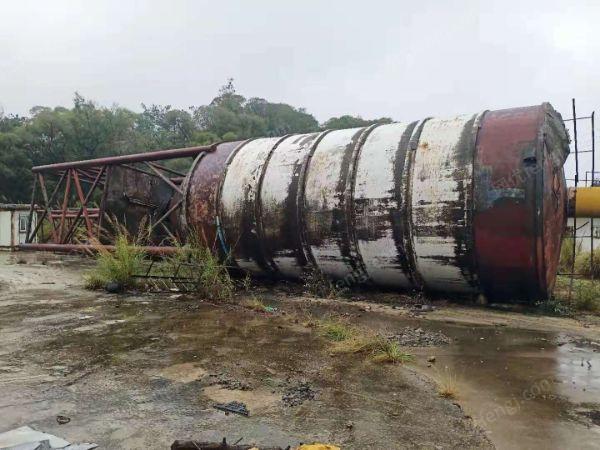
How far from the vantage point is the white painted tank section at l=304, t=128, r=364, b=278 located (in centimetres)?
638

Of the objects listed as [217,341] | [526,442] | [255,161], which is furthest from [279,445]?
[255,161]

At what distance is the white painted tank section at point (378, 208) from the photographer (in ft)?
19.6

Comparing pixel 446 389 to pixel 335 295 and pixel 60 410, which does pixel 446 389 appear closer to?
pixel 60 410

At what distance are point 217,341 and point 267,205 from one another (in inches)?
114

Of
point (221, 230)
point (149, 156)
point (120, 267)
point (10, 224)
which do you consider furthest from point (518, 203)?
point (10, 224)

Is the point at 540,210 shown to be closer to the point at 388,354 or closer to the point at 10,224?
the point at 388,354

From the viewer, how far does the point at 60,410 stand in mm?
2719

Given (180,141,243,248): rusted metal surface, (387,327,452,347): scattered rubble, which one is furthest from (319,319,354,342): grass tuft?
(180,141,243,248): rusted metal surface

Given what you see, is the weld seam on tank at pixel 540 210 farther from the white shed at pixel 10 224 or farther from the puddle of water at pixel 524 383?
the white shed at pixel 10 224

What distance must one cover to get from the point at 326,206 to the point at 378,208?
0.72m

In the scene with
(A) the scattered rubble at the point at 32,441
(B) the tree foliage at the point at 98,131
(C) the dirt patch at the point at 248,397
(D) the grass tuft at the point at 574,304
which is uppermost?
(B) the tree foliage at the point at 98,131

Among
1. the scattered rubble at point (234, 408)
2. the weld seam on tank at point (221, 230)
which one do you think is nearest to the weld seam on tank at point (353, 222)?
the weld seam on tank at point (221, 230)

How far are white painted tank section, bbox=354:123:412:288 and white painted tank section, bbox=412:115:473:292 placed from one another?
0.29m

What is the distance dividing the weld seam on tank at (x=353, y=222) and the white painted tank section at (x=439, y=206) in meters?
0.77
